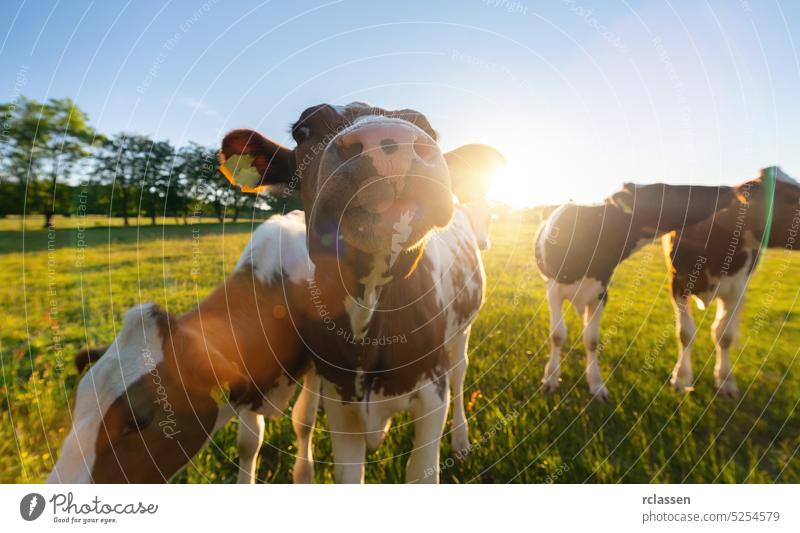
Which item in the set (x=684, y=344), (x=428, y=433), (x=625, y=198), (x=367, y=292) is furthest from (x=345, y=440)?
(x=684, y=344)

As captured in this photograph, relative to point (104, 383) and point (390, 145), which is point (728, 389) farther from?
point (104, 383)

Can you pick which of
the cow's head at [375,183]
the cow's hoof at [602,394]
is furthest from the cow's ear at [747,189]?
the cow's head at [375,183]

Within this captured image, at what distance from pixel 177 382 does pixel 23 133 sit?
6.31 ft

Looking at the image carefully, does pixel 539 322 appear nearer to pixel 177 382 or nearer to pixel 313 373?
pixel 313 373

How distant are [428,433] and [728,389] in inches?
166

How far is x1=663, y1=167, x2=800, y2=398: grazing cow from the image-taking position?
4527 mm

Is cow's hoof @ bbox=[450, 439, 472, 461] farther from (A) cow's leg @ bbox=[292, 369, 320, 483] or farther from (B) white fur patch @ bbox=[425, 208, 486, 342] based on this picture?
(A) cow's leg @ bbox=[292, 369, 320, 483]

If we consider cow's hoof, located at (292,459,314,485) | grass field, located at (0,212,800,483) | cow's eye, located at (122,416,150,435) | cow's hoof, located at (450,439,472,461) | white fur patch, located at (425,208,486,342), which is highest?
white fur patch, located at (425,208,486,342)

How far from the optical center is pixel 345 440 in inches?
109

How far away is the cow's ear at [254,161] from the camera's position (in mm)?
2406

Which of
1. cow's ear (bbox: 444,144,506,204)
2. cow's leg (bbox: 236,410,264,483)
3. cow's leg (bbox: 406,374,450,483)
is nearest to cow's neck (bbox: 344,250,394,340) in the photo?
cow's leg (bbox: 406,374,450,483)

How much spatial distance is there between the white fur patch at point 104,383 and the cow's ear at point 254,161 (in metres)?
0.96
